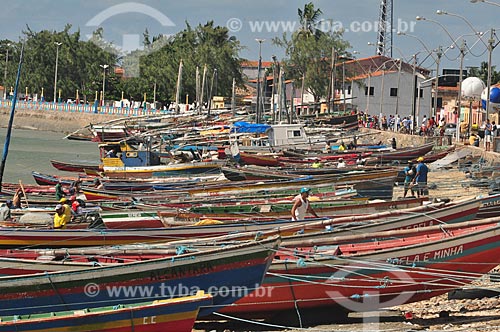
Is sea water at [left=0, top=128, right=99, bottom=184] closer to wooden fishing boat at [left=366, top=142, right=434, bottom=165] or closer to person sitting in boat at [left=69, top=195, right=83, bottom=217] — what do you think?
wooden fishing boat at [left=366, top=142, right=434, bottom=165]

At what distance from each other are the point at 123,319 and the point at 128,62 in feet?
378

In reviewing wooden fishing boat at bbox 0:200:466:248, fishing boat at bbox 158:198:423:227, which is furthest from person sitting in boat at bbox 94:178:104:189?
wooden fishing boat at bbox 0:200:466:248

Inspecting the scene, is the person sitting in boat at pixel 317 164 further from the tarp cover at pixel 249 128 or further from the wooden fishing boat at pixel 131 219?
the wooden fishing boat at pixel 131 219

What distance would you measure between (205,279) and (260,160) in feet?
85.6

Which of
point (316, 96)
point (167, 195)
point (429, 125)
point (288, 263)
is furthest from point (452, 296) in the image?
point (316, 96)

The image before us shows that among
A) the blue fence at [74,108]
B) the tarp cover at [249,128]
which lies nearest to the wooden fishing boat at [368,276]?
the tarp cover at [249,128]

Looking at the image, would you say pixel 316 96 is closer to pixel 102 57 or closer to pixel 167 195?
pixel 102 57

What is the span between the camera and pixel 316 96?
8962 centimetres

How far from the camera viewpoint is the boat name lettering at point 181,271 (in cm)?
1352

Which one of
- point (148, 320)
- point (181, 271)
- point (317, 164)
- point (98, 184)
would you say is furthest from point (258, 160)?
point (148, 320)

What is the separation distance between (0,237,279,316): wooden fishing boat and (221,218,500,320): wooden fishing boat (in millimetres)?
1231

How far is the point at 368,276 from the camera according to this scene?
589 inches

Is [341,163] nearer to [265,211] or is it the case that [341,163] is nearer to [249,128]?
[249,128]

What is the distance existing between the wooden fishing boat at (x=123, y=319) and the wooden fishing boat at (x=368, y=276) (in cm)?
201
